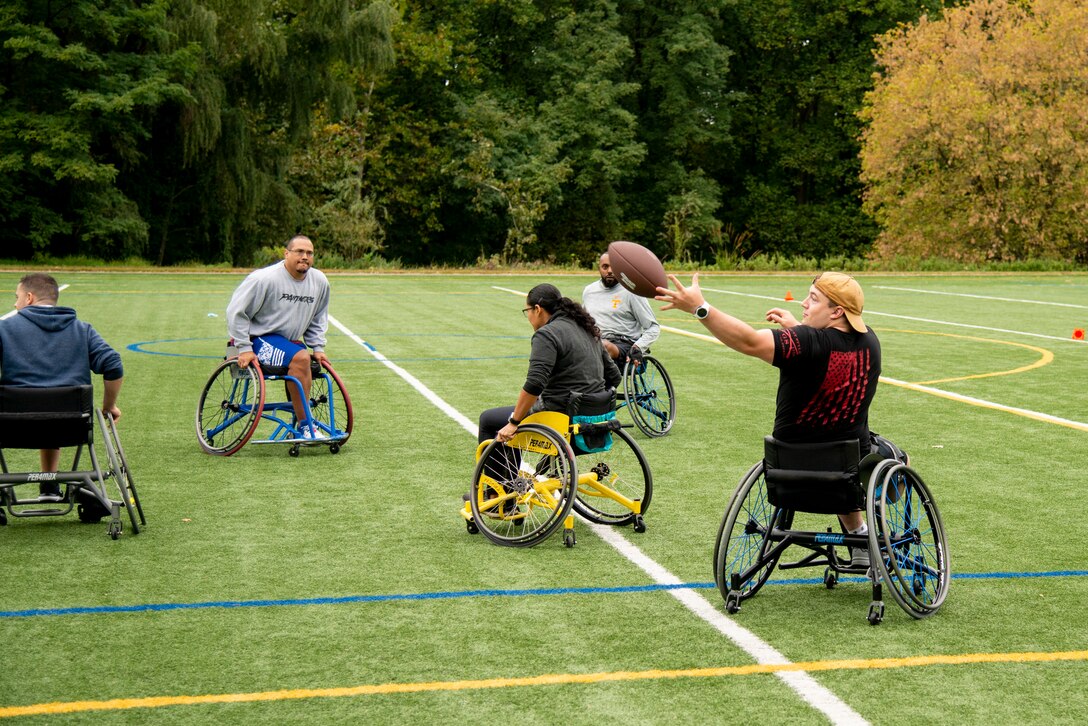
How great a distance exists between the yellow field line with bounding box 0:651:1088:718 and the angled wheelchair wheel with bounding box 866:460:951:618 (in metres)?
0.47

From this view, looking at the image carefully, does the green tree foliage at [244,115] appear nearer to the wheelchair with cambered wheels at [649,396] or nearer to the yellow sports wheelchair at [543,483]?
the wheelchair with cambered wheels at [649,396]

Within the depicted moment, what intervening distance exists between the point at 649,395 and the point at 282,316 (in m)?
3.25

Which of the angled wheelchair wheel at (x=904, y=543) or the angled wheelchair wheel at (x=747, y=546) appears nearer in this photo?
the angled wheelchair wheel at (x=904, y=543)

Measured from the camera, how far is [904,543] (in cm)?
630

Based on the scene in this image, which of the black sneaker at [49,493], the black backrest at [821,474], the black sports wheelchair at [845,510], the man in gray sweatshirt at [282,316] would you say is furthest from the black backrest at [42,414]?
the black backrest at [821,474]

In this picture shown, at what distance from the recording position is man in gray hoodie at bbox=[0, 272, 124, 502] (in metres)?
7.57

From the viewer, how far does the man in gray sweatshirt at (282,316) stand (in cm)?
1058

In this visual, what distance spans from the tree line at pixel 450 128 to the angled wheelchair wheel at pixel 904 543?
38083mm

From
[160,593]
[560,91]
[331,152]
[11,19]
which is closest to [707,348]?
[160,593]

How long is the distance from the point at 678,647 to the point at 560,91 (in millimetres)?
54607

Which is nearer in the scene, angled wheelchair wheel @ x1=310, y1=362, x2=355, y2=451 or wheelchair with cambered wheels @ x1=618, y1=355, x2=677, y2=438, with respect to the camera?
angled wheelchair wheel @ x1=310, y1=362, x2=355, y2=451

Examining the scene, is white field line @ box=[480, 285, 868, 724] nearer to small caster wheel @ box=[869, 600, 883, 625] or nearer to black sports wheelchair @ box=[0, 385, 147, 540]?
small caster wheel @ box=[869, 600, 883, 625]

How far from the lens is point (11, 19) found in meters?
41.7

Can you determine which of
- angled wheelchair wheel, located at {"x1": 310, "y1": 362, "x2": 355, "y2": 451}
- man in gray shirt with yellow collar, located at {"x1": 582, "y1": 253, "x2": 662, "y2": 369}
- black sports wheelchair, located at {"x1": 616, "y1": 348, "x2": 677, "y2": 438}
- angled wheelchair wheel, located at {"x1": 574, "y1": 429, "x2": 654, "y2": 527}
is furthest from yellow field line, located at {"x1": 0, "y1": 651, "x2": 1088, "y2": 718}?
man in gray shirt with yellow collar, located at {"x1": 582, "y1": 253, "x2": 662, "y2": 369}
